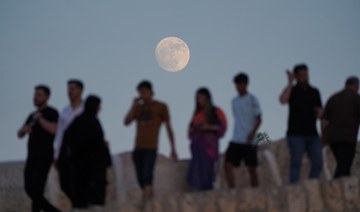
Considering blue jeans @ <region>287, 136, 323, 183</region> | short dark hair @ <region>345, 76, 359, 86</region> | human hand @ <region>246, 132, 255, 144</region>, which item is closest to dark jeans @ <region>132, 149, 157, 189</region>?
human hand @ <region>246, 132, 255, 144</region>

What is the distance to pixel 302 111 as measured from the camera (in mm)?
10070

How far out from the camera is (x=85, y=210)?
8.80 meters

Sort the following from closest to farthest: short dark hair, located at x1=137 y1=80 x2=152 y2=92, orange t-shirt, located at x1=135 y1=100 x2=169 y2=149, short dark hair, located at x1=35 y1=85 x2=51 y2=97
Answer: orange t-shirt, located at x1=135 y1=100 x2=169 y2=149
short dark hair, located at x1=137 y1=80 x2=152 y2=92
short dark hair, located at x1=35 y1=85 x2=51 y2=97

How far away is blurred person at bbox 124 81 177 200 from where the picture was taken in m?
9.57

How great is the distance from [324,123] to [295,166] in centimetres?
98

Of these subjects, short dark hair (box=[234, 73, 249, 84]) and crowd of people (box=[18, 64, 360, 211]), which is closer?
crowd of people (box=[18, 64, 360, 211])

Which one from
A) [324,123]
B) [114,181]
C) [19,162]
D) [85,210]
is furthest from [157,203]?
[19,162]

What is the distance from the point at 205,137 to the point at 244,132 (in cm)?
45

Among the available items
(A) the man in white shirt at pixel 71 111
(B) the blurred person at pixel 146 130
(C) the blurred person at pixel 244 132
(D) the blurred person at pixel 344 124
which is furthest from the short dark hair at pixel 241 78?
(A) the man in white shirt at pixel 71 111

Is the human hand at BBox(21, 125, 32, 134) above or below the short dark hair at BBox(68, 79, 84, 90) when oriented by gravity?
below

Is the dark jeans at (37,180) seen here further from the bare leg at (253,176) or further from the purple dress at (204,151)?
the bare leg at (253,176)

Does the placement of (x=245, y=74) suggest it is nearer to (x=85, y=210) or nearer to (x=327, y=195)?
(x=327, y=195)

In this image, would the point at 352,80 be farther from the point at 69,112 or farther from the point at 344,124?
the point at 69,112

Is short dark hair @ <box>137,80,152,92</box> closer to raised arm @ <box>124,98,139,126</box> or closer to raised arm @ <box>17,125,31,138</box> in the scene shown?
raised arm @ <box>124,98,139,126</box>
